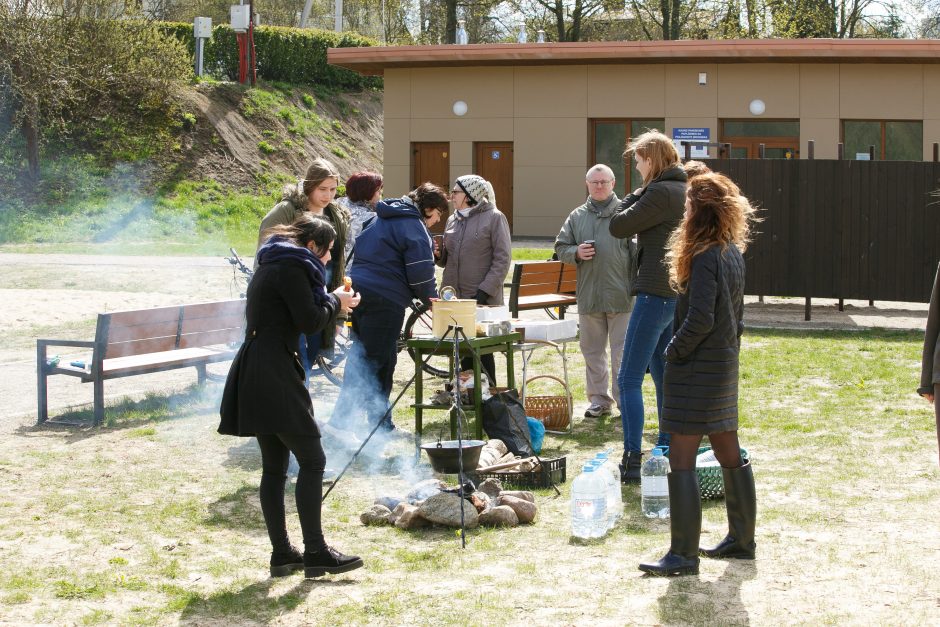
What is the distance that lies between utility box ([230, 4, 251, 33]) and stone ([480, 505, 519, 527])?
104ft

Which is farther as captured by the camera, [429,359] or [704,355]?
[429,359]

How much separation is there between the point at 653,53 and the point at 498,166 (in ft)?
15.4

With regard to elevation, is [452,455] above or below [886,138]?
below

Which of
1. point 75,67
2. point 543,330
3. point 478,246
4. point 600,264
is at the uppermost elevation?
point 75,67

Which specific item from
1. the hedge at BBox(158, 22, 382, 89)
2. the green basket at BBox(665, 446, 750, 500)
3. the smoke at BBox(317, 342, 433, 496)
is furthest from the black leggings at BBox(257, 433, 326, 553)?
the hedge at BBox(158, 22, 382, 89)

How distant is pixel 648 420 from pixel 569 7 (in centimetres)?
3266

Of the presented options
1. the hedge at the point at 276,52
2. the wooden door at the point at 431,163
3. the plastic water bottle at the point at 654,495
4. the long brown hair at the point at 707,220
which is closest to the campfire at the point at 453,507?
the plastic water bottle at the point at 654,495

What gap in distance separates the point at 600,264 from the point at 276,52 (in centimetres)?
3062

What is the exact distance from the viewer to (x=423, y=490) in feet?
19.9

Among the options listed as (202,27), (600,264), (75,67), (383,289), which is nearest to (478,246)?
(600,264)

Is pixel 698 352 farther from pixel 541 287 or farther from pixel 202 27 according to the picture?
pixel 202 27

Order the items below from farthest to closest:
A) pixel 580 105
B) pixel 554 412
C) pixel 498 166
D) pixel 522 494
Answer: pixel 498 166 < pixel 580 105 < pixel 554 412 < pixel 522 494

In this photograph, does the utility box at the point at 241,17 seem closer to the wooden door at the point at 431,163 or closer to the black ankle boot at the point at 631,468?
the wooden door at the point at 431,163

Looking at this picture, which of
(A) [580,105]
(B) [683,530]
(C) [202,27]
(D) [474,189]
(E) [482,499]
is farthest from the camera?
(C) [202,27]
